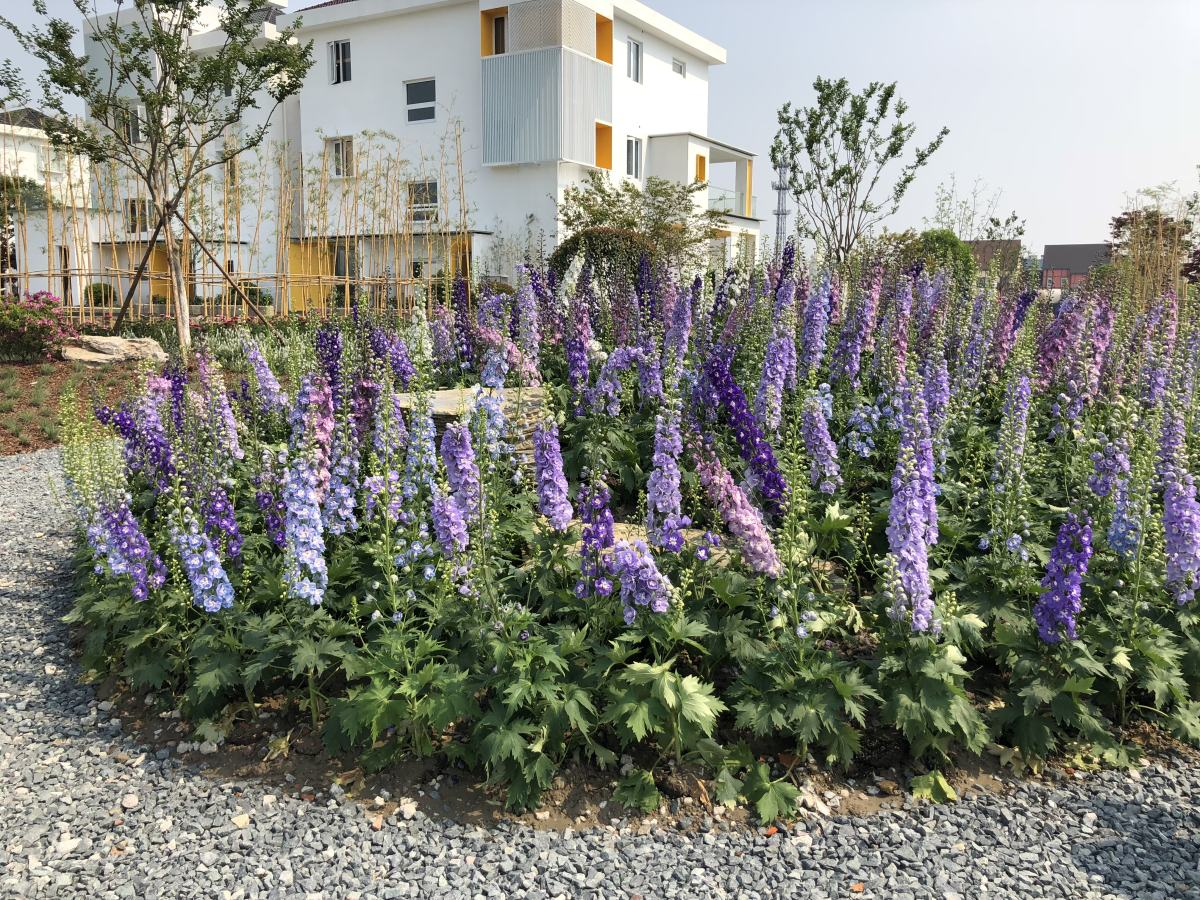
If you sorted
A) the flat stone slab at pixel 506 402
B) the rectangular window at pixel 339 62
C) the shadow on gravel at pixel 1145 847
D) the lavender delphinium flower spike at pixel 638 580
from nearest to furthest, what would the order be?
the shadow on gravel at pixel 1145 847
the lavender delphinium flower spike at pixel 638 580
the flat stone slab at pixel 506 402
the rectangular window at pixel 339 62

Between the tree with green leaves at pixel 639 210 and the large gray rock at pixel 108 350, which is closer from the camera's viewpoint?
the large gray rock at pixel 108 350

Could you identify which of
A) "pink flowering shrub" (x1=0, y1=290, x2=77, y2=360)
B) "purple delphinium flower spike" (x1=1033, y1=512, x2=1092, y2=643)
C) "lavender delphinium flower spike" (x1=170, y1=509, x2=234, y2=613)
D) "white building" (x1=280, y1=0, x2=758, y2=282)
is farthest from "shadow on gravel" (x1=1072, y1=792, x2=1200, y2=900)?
"white building" (x1=280, y1=0, x2=758, y2=282)

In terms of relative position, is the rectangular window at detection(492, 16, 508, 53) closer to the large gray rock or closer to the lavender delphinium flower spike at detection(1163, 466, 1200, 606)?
the large gray rock

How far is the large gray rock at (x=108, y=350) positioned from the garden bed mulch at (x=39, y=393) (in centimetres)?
26

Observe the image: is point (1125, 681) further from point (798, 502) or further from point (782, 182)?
point (782, 182)

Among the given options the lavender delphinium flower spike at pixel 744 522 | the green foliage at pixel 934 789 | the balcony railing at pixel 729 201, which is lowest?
the green foliage at pixel 934 789

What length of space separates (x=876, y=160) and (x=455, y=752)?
61.8ft

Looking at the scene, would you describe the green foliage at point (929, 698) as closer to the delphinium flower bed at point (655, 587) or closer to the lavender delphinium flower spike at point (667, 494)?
the delphinium flower bed at point (655, 587)

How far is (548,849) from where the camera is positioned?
3.33 metres

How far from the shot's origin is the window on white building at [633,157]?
28.9 m

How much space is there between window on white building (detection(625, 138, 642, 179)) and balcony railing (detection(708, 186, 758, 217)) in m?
2.93

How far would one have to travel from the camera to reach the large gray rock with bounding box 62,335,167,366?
521 inches

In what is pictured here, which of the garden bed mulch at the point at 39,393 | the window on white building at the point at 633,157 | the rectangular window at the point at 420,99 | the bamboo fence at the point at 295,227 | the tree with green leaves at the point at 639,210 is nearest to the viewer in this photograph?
the garden bed mulch at the point at 39,393

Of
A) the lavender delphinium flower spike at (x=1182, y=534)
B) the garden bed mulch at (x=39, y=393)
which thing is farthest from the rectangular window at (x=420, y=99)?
the lavender delphinium flower spike at (x=1182, y=534)
